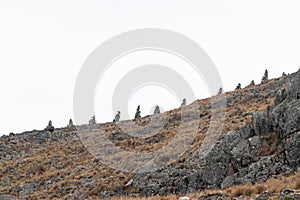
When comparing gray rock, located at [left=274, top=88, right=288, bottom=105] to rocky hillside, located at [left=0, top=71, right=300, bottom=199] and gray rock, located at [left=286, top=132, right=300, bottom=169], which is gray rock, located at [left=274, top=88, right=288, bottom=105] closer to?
rocky hillside, located at [left=0, top=71, right=300, bottom=199]

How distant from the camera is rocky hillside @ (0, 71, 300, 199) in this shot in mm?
22391

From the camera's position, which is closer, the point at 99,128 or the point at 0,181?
the point at 0,181

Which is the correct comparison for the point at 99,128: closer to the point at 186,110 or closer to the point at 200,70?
the point at 186,110

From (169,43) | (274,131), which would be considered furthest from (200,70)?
(274,131)

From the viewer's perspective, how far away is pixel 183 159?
30719mm

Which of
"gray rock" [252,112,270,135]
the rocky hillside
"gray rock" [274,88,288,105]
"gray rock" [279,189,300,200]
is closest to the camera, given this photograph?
"gray rock" [279,189,300,200]

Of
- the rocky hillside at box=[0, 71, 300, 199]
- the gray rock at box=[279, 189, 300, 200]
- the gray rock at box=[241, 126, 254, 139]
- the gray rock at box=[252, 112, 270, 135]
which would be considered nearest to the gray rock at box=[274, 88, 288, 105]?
the rocky hillside at box=[0, 71, 300, 199]

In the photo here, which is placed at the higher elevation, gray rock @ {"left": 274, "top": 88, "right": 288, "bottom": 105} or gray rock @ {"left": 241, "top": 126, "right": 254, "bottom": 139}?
gray rock @ {"left": 274, "top": 88, "right": 288, "bottom": 105}

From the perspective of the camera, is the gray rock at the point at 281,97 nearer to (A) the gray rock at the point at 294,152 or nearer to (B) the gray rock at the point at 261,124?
(B) the gray rock at the point at 261,124

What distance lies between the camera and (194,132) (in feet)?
138

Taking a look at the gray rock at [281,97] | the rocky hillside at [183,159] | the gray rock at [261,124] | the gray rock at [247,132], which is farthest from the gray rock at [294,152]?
the gray rock at [281,97]

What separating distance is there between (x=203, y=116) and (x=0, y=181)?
3000 cm

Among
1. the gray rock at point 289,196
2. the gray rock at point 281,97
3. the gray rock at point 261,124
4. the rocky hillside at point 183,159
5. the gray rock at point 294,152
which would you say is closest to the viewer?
the gray rock at point 289,196

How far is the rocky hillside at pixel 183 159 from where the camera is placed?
22.4m
